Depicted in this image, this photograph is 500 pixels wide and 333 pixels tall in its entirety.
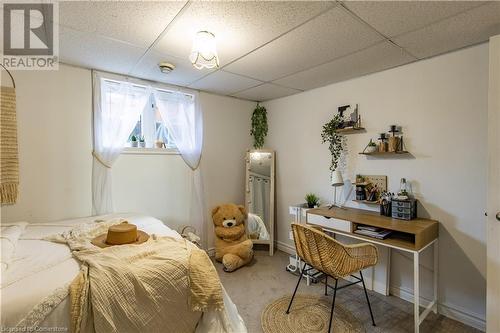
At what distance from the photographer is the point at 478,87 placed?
1.93m

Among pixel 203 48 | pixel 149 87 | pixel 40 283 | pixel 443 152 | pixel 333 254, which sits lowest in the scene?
pixel 333 254

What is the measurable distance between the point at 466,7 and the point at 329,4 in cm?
82

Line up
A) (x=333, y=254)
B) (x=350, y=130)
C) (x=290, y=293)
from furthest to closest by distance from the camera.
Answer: (x=350, y=130)
(x=290, y=293)
(x=333, y=254)

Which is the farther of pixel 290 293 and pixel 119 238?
pixel 290 293

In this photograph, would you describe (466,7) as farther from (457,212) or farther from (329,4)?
(457,212)

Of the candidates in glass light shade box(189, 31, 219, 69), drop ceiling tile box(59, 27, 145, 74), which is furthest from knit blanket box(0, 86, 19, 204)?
glass light shade box(189, 31, 219, 69)

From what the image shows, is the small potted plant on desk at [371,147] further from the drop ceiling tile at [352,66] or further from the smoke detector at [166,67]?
the smoke detector at [166,67]

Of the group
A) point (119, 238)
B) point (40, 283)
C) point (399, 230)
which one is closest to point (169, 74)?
point (119, 238)

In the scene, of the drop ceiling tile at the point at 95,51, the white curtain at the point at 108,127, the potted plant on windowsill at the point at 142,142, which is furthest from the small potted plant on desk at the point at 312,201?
the drop ceiling tile at the point at 95,51

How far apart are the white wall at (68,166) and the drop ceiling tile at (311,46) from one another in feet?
4.96

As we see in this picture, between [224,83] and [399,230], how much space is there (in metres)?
2.35

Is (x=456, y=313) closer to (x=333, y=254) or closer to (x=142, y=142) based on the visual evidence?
(x=333, y=254)

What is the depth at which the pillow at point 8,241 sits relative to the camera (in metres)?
1.32

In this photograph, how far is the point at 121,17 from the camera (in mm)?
1552
